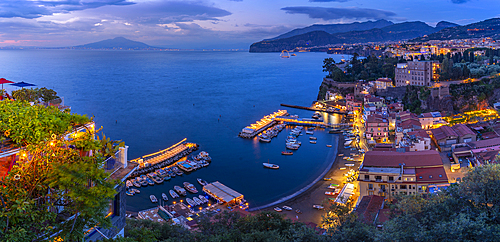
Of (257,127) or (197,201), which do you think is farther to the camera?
(257,127)

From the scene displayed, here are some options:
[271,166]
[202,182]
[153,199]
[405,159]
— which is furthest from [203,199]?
[405,159]

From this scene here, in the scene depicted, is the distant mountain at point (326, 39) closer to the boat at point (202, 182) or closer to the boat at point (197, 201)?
the boat at point (202, 182)

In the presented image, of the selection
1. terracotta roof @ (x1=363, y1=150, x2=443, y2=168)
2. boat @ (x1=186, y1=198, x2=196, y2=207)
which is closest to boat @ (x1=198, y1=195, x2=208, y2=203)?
boat @ (x1=186, y1=198, x2=196, y2=207)

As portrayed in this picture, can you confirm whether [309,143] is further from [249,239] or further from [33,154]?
[33,154]

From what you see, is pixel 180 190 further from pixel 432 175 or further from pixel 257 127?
pixel 257 127

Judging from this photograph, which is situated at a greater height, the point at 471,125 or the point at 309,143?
the point at 471,125

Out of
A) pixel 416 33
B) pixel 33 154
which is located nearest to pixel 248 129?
pixel 33 154

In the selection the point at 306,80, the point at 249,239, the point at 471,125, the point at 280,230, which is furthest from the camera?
the point at 306,80
